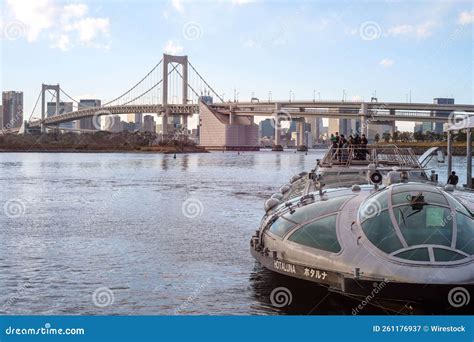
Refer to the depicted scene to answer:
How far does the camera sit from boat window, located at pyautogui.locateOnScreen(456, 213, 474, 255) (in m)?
11.3

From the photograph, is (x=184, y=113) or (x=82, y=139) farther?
(x=82, y=139)

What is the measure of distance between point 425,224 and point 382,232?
717mm

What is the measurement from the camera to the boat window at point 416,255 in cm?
1109

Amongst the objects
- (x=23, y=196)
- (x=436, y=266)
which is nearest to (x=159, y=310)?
(x=436, y=266)

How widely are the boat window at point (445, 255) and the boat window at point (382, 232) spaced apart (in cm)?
57

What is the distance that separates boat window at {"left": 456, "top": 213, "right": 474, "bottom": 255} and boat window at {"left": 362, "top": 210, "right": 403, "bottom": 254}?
1.00 m

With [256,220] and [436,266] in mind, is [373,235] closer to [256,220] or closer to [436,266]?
[436,266]

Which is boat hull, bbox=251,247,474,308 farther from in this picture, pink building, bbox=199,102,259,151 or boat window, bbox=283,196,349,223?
pink building, bbox=199,102,259,151

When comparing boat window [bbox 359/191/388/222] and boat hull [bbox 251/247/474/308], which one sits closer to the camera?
boat hull [bbox 251/247/474/308]

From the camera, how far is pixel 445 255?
11.1m

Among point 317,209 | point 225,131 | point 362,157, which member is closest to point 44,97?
point 225,131

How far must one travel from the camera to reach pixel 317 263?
12.2 meters

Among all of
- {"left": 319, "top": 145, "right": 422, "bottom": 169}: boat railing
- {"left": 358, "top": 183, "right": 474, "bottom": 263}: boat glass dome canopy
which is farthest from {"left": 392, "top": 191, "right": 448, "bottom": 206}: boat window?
{"left": 319, "top": 145, "right": 422, "bottom": 169}: boat railing
